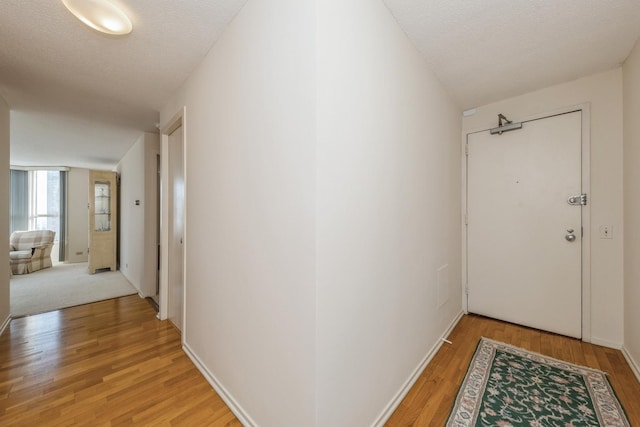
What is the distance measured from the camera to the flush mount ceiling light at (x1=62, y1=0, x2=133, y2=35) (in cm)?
128

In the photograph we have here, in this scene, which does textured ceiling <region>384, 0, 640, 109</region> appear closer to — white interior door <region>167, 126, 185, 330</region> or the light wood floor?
white interior door <region>167, 126, 185, 330</region>

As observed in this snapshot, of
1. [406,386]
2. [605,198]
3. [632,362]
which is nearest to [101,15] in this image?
[406,386]

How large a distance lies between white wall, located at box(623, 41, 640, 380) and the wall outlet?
0.10 m

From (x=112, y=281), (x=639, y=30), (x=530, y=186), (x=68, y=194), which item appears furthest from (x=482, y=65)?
(x=68, y=194)

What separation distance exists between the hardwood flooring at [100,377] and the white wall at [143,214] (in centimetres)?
86

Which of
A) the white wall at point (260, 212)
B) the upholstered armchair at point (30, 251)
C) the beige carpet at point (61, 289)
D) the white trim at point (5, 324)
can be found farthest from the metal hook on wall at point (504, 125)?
the upholstered armchair at point (30, 251)

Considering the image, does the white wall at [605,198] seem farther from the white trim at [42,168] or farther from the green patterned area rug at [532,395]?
the white trim at [42,168]

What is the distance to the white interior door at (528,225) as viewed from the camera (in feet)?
7.25

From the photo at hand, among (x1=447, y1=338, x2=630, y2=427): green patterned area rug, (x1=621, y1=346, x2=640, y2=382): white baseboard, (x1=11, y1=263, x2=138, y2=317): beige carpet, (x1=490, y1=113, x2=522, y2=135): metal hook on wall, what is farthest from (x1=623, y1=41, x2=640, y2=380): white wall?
(x1=11, y1=263, x2=138, y2=317): beige carpet

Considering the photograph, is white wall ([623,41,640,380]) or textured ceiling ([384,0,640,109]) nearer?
textured ceiling ([384,0,640,109])

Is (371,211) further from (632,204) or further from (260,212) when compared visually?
(632,204)

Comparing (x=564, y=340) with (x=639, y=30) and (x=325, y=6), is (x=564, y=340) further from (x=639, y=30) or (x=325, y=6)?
(x=325, y=6)

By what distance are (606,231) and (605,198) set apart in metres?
0.28

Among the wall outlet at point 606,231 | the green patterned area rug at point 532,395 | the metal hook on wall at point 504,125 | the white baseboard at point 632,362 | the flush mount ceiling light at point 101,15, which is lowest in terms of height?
the green patterned area rug at point 532,395
